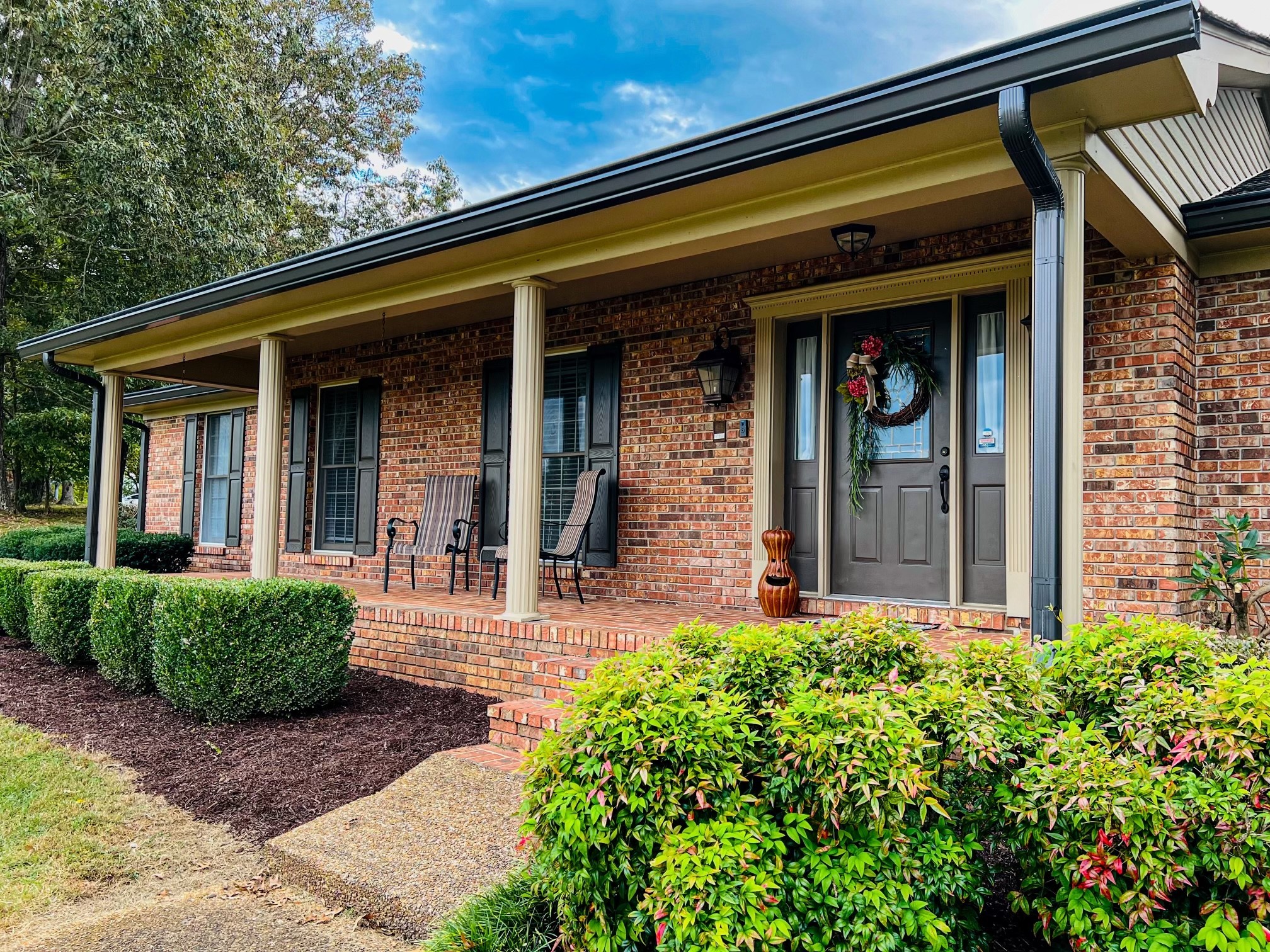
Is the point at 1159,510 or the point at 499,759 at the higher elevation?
the point at 1159,510

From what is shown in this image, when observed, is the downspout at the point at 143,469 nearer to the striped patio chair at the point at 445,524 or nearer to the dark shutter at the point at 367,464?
the dark shutter at the point at 367,464

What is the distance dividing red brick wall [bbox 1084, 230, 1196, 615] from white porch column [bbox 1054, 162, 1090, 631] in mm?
1254

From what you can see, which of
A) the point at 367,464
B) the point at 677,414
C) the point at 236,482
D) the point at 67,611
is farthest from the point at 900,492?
the point at 236,482

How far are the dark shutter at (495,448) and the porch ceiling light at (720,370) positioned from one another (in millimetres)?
1999

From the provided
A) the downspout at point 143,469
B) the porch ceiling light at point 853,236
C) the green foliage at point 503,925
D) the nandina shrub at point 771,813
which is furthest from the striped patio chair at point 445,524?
the downspout at point 143,469

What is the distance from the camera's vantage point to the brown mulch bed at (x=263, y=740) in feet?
11.9

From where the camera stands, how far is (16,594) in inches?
272

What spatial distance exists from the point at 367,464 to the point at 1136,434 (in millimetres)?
6398

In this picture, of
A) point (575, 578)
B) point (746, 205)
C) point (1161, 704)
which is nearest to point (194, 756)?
point (575, 578)

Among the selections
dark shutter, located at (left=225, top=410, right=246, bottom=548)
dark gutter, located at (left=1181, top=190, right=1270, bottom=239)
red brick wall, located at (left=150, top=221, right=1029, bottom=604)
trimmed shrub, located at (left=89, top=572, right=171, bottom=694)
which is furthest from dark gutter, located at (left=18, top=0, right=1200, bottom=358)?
dark shutter, located at (left=225, top=410, right=246, bottom=548)

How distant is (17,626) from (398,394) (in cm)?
356

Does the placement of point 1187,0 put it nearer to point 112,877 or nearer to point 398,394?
point 112,877

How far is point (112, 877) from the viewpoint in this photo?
2.97 meters

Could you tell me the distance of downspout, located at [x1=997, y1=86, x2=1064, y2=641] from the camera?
2.96 meters
